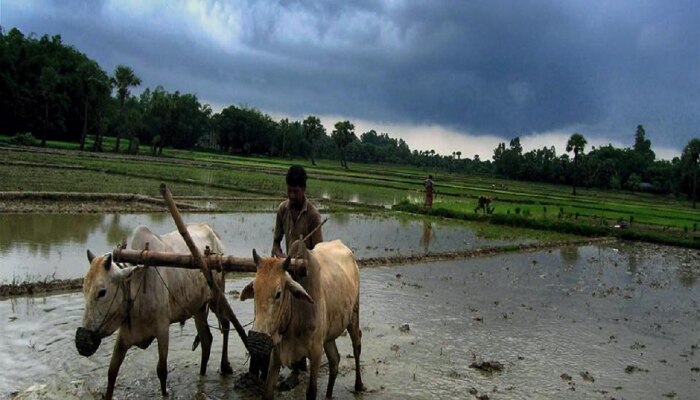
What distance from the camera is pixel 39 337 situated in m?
7.84

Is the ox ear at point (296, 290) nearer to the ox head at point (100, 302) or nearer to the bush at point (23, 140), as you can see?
the ox head at point (100, 302)

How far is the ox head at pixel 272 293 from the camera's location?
187 inches

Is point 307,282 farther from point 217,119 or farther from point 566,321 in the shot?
point 217,119

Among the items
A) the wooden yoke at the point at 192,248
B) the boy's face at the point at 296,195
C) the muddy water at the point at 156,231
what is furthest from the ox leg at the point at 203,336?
the muddy water at the point at 156,231

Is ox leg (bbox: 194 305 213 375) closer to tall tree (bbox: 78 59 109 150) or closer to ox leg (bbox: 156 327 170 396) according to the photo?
ox leg (bbox: 156 327 170 396)

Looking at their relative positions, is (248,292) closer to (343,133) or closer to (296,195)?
(296,195)

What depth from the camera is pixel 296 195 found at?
6.47m

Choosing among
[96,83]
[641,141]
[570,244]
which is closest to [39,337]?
[570,244]

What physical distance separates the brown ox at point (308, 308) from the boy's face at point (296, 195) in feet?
1.98

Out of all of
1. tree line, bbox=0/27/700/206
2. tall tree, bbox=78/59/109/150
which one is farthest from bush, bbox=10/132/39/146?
tall tree, bbox=78/59/109/150

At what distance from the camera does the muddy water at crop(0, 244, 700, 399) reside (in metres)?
6.97

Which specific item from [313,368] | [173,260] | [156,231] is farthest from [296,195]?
[156,231]

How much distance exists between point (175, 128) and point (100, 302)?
9056 cm

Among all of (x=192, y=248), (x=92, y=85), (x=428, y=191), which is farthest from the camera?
(x=92, y=85)
